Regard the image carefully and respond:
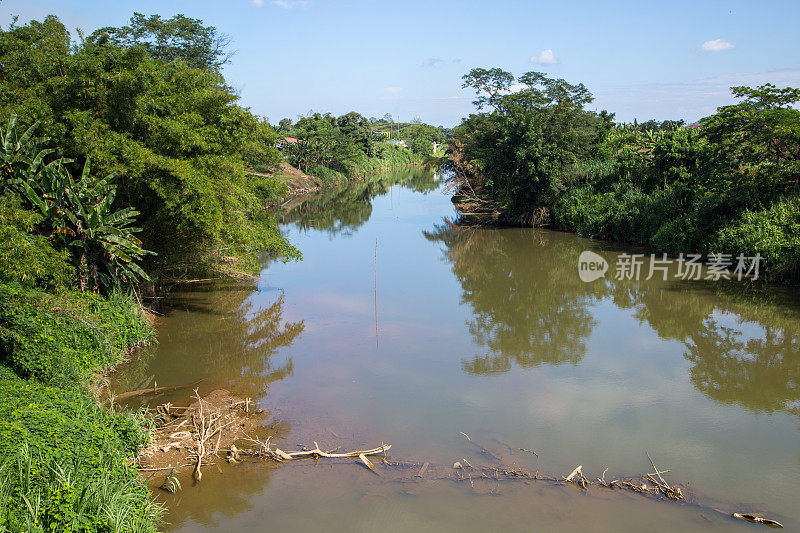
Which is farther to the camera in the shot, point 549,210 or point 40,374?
point 549,210

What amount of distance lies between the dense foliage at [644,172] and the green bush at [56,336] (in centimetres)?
1452

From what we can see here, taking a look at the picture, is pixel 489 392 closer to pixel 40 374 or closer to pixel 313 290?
pixel 40 374

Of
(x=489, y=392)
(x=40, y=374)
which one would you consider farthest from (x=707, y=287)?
(x=40, y=374)

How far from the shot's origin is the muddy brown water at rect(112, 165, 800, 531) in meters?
6.11

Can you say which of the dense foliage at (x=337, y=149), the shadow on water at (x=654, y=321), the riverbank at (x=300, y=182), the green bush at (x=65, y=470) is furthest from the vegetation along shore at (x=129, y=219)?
the dense foliage at (x=337, y=149)

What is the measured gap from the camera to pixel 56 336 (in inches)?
300

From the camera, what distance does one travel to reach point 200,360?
33.5 feet

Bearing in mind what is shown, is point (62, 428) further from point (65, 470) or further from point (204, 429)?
point (204, 429)

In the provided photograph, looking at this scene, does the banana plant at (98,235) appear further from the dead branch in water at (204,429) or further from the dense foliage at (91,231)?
the dead branch in water at (204,429)

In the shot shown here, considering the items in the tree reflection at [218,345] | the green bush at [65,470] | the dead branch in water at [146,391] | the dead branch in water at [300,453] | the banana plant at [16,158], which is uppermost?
the banana plant at [16,158]

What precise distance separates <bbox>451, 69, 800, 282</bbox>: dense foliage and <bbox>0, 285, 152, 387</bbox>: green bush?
14.5 meters

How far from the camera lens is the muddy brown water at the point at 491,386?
6105 mm

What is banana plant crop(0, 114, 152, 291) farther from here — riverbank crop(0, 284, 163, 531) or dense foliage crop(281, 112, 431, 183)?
dense foliage crop(281, 112, 431, 183)

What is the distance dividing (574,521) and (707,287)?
10.9 meters
